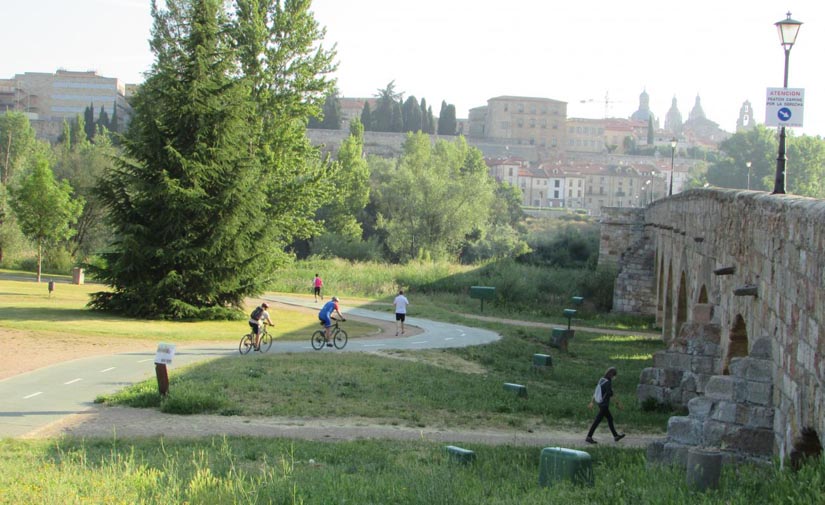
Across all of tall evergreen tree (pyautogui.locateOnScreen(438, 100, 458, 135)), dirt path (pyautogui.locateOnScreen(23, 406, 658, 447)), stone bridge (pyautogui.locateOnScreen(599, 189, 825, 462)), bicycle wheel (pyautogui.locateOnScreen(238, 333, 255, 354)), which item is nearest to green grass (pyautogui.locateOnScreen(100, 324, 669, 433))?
dirt path (pyautogui.locateOnScreen(23, 406, 658, 447))

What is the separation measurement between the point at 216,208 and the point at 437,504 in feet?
75.6

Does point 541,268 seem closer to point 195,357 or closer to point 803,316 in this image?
point 195,357

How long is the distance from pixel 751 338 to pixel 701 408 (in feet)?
5.51

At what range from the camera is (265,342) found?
2423 cm

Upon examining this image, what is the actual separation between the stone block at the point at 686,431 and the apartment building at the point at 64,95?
153m

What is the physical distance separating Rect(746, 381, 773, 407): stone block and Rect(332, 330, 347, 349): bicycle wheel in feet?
53.4

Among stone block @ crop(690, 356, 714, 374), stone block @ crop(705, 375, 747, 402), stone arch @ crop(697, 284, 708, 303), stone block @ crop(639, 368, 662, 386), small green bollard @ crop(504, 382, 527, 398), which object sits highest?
stone arch @ crop(697, 284, 708, 303)

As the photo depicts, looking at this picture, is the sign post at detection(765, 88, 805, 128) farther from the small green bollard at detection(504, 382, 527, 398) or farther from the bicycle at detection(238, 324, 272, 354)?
the bicycle at detection(238, 324, 272, 354)

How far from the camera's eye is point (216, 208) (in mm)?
30094

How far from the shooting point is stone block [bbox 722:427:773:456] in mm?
9578

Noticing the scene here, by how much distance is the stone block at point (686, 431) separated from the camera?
408 inches

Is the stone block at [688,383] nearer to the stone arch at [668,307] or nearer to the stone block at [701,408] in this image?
the stone block at [701,408]

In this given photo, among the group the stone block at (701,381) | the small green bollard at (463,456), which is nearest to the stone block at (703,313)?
the stone block at (701,381)

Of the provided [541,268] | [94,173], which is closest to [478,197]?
[541,268]
